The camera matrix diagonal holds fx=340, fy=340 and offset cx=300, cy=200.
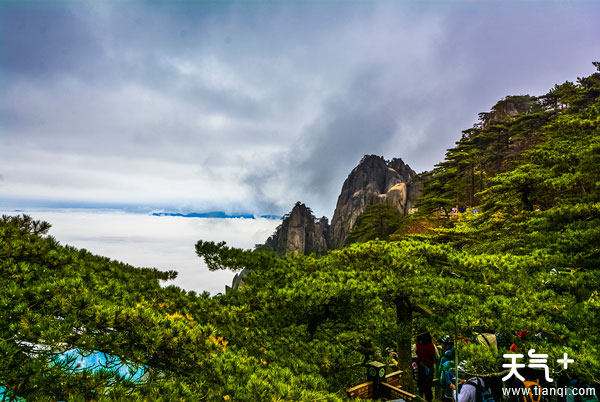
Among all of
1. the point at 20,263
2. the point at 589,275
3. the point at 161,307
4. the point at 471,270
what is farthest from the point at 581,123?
the point at 20,263

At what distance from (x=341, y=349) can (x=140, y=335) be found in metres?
4.16

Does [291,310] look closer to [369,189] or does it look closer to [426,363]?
[426,363]

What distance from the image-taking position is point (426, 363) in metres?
9.09

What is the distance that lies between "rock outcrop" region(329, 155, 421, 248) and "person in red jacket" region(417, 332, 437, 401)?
4917cm

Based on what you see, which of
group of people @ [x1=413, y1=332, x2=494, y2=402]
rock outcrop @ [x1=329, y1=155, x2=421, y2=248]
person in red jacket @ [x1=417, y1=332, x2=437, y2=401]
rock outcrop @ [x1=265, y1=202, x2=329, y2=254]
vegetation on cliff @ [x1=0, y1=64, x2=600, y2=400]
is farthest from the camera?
rock outcrop @ [x1=265, y1=202, x2=329, y2=254]

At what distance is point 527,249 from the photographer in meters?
9.89

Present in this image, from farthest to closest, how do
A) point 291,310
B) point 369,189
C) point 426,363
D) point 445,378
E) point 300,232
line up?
point 369,189, point 300,232, point 426,363, point 445,378, point 291,310

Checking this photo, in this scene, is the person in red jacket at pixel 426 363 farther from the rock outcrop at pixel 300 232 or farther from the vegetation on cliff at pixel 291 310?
the rock outcrop at pixel 300 232

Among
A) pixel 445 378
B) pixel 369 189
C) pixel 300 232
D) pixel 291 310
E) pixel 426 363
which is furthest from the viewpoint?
pixel 369 189

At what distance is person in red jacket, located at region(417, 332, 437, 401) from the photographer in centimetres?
909

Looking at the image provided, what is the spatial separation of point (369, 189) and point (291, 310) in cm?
6069

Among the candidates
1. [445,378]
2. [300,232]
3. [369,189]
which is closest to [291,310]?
[445,378]

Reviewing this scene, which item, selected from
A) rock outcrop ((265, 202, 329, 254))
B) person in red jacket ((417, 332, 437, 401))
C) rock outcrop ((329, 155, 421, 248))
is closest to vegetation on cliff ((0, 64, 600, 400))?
person in red jacket ((417, 332, 437, 401))

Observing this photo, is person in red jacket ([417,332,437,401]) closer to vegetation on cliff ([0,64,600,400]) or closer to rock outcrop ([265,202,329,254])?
vegetation on cliff ([0,64,600,400])
